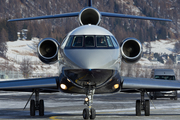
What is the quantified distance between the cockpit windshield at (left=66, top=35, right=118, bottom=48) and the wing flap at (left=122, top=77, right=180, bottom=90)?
1597 millimetres

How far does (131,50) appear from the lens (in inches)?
597

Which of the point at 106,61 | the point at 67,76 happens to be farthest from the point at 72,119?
the point at 106,61

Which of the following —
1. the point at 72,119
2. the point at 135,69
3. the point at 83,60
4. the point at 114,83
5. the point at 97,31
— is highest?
the point at 97,31

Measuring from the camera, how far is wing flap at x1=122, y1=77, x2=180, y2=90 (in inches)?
534

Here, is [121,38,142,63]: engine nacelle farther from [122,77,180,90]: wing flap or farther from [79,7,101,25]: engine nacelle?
[79,7,101,25]: engine nacelle

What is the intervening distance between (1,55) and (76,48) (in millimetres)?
169141

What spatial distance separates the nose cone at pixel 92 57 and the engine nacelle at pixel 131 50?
8.03 feet

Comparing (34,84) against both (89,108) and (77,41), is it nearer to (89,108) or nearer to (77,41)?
(77,41)

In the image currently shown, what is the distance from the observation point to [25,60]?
160 m

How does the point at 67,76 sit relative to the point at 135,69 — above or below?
above

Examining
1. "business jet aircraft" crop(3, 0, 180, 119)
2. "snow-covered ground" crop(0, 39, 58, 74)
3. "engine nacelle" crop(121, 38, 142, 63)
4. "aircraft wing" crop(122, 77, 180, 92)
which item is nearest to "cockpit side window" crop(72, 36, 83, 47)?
"business jet aircraft" crop(3, 0, 180, 119)

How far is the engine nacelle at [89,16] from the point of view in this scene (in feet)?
59.4

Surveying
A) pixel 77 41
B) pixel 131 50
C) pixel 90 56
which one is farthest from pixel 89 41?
pixel 131 50

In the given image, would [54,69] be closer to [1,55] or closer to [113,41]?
[1,55]
